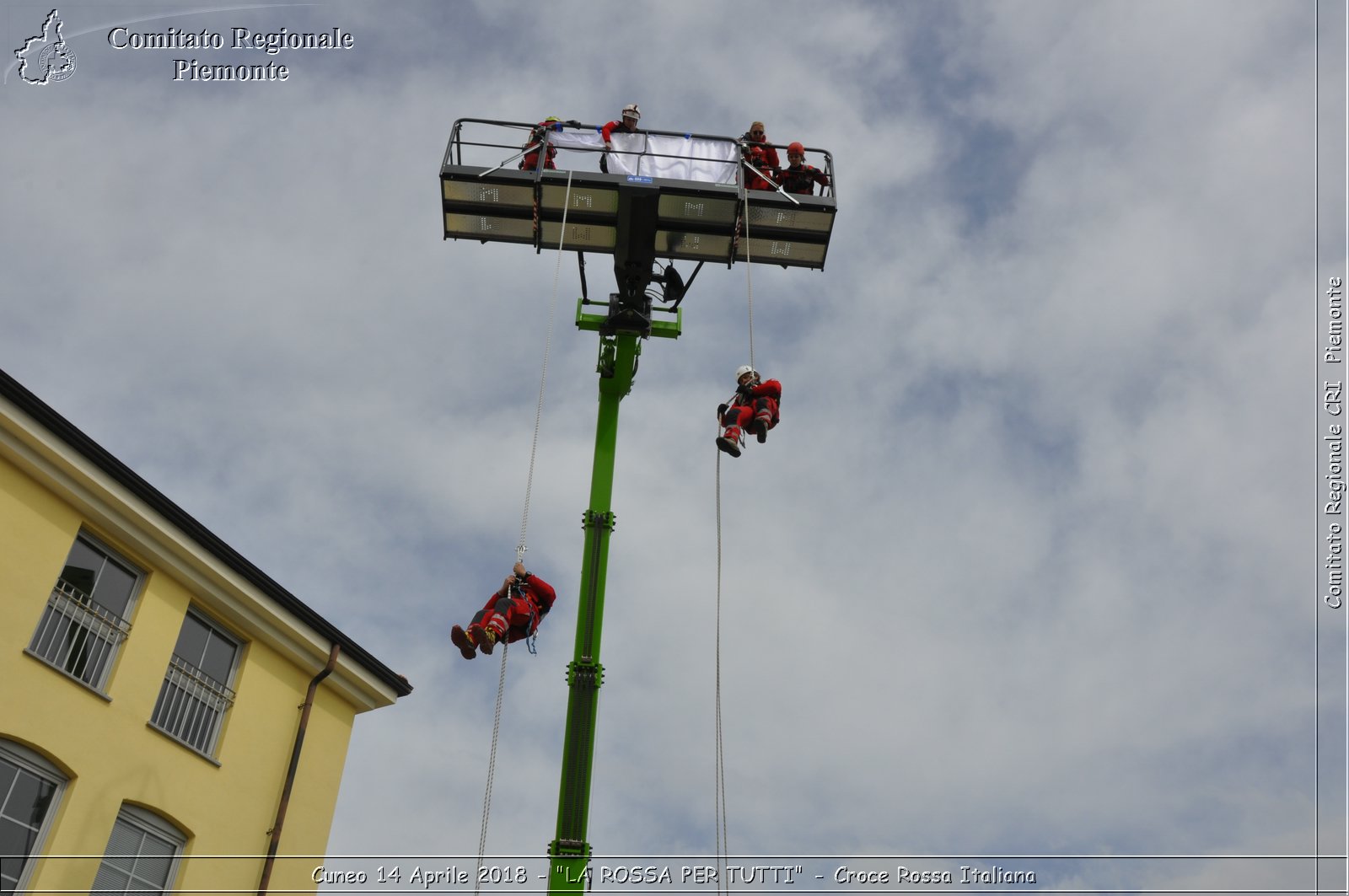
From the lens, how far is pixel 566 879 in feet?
33.3

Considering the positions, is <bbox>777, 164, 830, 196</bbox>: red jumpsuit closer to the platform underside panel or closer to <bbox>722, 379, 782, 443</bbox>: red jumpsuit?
the platform underside panel

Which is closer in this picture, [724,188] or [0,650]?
[0,650]

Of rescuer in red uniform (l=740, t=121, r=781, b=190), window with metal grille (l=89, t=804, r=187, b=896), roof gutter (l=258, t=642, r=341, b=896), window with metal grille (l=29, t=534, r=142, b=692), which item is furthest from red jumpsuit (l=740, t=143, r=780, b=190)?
window with metal grille (l=89, t=804, r=187, b=896)

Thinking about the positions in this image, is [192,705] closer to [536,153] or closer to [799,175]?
[536,153]

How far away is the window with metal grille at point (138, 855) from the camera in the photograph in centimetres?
1236

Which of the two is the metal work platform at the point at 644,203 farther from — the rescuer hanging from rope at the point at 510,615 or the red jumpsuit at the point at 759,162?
the rescuer hanging from rope at the point at 510,615

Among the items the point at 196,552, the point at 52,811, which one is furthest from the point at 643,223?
the point at 52,811

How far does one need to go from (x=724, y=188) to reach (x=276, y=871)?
1096 centimetres

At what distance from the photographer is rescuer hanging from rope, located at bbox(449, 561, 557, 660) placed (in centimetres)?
1099

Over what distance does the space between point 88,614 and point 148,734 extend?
167 cm

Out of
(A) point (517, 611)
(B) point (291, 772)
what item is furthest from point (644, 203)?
(B) point (291, 772)

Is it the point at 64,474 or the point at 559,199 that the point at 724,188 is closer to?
the point at 559,199

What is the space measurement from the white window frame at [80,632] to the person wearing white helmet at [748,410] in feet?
26.2

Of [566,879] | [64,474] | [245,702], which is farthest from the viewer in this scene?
[245,702]
